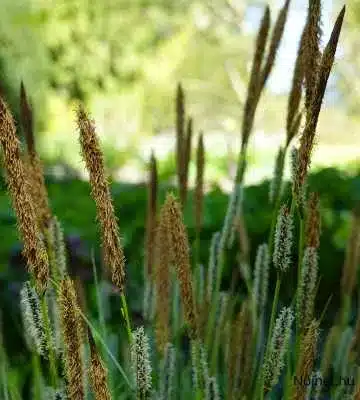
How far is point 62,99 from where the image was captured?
19.1 metres

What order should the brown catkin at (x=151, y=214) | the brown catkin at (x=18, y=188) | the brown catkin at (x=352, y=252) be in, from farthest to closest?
the brown catkin at (x=352, y=252) → the brown catkin at (x=151, y=214) → the brown catkin at (x=18, y=188)

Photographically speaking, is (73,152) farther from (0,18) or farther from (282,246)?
(282,246)

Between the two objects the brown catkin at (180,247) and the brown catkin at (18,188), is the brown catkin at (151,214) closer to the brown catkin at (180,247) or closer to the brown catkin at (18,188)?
the brown catkin at (180,247)

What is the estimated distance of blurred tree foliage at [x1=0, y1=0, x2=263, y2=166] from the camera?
56.7ft

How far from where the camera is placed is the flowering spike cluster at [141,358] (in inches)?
38.8

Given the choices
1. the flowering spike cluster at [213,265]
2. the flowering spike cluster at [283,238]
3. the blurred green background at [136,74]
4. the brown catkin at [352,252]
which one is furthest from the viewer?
the blurred green background at [136,74]

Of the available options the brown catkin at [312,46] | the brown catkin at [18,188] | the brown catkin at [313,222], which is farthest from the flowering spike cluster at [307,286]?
the brown catkin at [18,188]

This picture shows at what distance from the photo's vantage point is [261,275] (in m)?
1.50

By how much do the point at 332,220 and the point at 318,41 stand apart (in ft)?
8.83

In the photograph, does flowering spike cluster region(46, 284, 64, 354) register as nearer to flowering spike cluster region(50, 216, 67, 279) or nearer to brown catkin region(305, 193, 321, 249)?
flowering spike cluster region(50, 216, 67, 279)

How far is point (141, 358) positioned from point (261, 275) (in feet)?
1.80

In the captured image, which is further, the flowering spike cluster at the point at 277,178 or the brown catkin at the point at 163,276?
the flowering spike cluster at the point at 277,178

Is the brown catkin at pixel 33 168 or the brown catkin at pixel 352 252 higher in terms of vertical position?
the brown catkin at pixel 33 168

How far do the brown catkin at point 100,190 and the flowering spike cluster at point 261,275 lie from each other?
624mm
